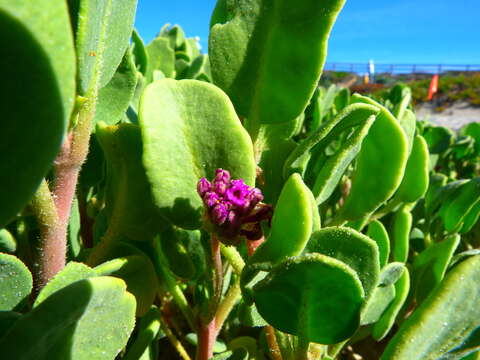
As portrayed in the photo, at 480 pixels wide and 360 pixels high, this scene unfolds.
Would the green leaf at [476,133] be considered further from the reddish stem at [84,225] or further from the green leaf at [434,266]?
the reddish stem at [84,225]

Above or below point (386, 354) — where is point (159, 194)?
above

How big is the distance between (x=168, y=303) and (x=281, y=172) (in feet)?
1.40

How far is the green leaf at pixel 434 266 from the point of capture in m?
0.82

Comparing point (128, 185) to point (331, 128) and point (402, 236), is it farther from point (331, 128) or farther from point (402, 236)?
point (402, 236)

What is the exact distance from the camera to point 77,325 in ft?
1.47

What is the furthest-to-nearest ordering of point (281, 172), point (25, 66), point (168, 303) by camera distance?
point (168, 303) → point (281, 172) → point (25, 66)

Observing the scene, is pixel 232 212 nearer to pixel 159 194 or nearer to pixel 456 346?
pixel 159 194

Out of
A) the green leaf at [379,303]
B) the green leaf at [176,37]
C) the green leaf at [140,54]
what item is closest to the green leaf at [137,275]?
the green leaf at [379,303]

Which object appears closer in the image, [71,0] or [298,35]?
[71,0]

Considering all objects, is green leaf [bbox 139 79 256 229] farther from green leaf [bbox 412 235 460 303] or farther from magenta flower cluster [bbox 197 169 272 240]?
green leaf [bbox 412 235 460 303]

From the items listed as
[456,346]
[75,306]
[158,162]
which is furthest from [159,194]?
[456,346]

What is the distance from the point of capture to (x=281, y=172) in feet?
2.44

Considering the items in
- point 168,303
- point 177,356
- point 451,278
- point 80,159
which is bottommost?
point 177,356

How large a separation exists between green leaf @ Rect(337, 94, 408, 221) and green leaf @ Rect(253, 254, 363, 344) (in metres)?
0.21
